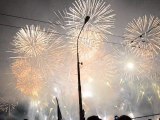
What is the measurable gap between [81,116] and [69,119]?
59325 millimetres

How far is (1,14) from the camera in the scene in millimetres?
18125

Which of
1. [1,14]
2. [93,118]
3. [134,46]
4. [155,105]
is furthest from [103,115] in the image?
[93,118]

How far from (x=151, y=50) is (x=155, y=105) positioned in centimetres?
8326

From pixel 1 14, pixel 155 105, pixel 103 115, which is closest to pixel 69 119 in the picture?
pixel 103 115

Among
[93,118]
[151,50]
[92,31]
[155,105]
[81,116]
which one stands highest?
[92,31]

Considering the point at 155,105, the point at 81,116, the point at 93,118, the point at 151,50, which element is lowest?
the point at 155,105

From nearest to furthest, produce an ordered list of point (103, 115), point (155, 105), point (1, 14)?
point (1, 14)
point (103, 115)
point (155, 105)

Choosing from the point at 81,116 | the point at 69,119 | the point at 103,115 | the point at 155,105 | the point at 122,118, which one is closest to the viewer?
the point at 122,118

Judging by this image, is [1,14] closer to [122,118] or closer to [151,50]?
[122,118]

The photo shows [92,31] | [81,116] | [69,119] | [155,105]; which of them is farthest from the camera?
[155,105]

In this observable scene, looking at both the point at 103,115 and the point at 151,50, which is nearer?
the point at 151,50

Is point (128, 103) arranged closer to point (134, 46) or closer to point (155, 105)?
point (155, 105)

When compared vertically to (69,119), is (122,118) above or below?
above

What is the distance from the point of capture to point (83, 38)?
27859mm
